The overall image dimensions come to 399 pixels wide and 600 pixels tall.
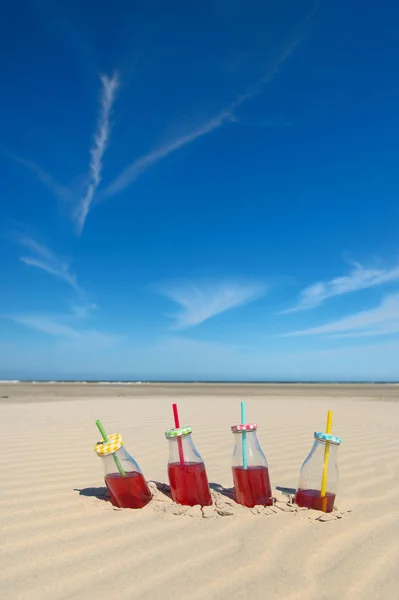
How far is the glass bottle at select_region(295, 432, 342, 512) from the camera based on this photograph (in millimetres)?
2576

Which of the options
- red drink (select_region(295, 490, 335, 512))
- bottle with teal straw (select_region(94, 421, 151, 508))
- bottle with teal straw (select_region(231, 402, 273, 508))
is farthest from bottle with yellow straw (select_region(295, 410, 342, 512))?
bottle with teal straw (select_region(94, 421, 151, 508))

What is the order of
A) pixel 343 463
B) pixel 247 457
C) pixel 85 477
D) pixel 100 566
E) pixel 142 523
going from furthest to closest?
pixel 343 463 < pixel 85 477 < pixel 247 457 < pixel 142 523 < pixel 100 566

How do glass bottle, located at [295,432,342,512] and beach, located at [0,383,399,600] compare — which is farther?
glass bottle, located at [295,432,342,512]

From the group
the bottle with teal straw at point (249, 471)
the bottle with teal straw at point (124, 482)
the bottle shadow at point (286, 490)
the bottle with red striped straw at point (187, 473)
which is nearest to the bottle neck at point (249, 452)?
the bottle with teal straw at point (249, 471)

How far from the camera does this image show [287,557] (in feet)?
6.63

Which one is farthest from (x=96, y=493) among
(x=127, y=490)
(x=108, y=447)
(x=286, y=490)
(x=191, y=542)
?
(x=286, y=490)

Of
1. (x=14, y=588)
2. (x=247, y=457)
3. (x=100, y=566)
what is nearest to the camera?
(x=14, y=588)

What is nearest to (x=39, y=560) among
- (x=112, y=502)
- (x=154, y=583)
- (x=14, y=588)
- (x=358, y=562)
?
(x=14, y=588)

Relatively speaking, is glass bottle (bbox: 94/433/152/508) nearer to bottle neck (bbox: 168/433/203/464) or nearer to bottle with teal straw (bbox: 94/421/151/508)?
bottle with teal straw (bbox: 94/421/151/508)

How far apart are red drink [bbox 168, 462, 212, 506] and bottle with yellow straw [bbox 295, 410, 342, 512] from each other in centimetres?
56

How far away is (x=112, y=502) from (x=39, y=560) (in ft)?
2.44

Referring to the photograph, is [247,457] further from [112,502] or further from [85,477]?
[85,477]

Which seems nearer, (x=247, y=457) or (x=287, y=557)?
(x=287, y=557)

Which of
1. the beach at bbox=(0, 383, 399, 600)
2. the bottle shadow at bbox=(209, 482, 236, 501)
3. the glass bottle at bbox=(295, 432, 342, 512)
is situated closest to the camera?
the beach at bbox=(0, 383, 399, 600)
